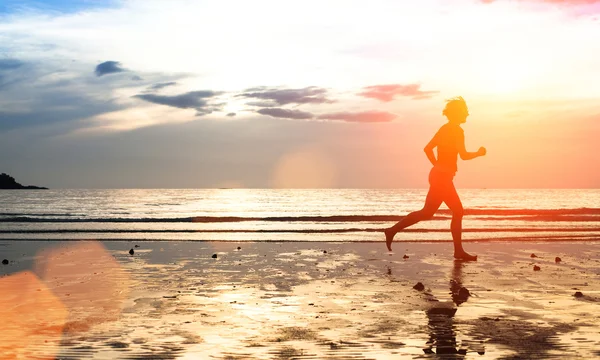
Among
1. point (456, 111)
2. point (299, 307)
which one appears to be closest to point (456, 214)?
point (456, 111)

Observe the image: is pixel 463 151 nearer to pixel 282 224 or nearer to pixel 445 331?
pixel 445 331

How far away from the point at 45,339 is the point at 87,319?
1.07 metres

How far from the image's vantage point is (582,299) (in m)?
8.59

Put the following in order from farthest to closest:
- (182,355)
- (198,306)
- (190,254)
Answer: (190,254) → (198,306) → (182,355)

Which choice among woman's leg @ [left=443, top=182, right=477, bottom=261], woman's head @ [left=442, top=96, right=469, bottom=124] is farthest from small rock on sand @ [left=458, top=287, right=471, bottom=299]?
woman's head @ [left=442, top=96, right=469, bottom=124]

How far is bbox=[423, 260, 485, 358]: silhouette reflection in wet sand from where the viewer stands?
5.62 meters

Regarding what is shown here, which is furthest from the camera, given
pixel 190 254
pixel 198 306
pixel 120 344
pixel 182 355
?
pixel 190 254

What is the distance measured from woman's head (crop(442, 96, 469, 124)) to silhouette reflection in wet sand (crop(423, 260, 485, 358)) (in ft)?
18.0

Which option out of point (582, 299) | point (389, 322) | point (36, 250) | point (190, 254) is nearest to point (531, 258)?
point (582, 299)

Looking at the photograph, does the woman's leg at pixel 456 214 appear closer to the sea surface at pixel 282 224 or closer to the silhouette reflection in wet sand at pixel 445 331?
the silhouette reflection in wet sand at pixel 445 331

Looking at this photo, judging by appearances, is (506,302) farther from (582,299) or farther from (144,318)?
(144,318)

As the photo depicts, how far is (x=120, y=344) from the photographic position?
19.6 feet

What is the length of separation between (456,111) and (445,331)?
847cm

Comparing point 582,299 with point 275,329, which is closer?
point 275,329
